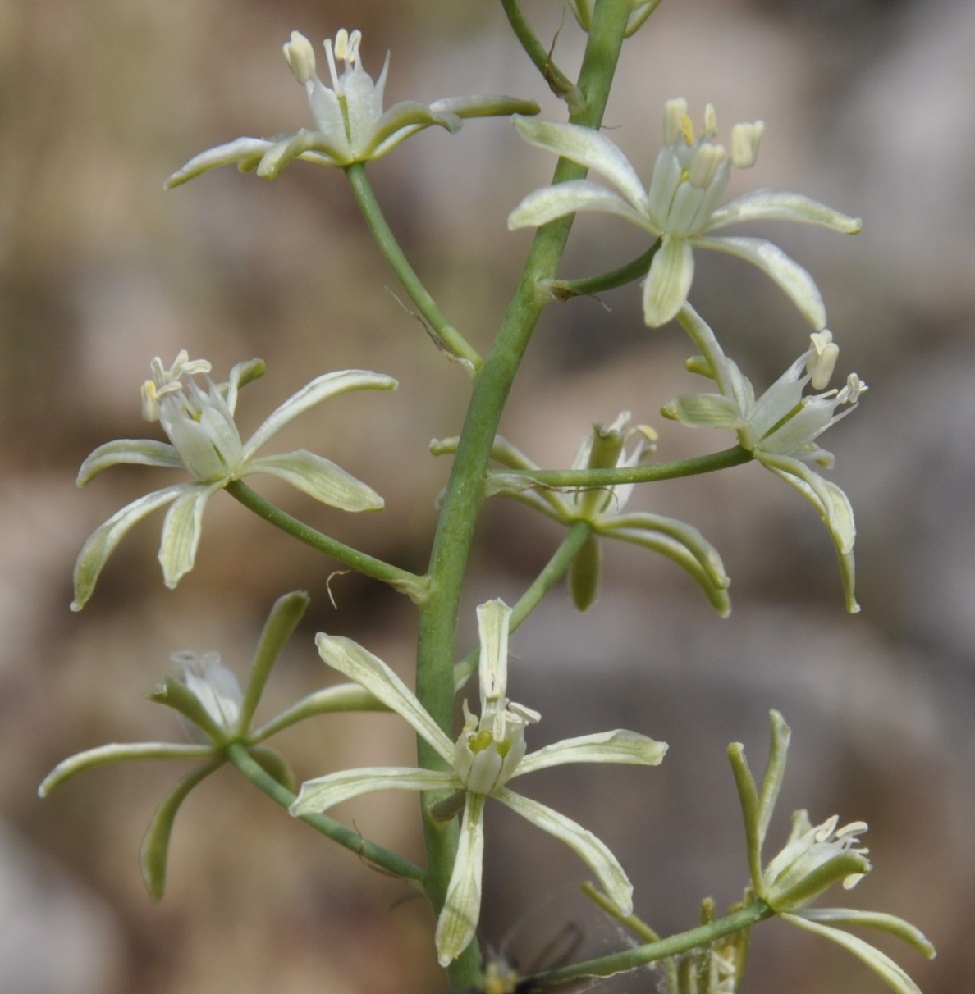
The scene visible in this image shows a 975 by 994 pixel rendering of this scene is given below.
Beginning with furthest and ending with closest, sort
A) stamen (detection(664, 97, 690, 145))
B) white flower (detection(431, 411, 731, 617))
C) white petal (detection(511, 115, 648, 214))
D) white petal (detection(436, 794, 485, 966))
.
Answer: white flower (detection(431, 411, 731, 617)) < stamen (detection(664, 97, 690, 145)) < white petal (detection(511, 115, 648, 214)) < white petal (detection(436, 794, 485, 966))

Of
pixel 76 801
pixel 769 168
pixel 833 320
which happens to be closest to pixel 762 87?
pixel 769 168

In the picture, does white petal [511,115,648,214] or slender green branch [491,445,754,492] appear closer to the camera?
white petal [511,115,648,214]

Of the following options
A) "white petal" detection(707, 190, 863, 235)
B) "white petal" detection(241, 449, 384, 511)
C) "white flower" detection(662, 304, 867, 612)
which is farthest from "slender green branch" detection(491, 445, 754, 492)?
"white petal" detection(707, 190, 863, 235)

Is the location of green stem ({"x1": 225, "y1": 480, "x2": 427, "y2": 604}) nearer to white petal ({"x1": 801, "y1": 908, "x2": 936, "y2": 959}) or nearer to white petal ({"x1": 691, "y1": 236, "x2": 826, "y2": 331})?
white petal ({"x1": 691, "y1": 236, "x2": 826, "y2": 331})

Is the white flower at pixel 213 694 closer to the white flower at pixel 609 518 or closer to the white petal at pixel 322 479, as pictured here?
the white petal at pixel 322 479

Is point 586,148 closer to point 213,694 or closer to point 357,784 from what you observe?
point 357,784

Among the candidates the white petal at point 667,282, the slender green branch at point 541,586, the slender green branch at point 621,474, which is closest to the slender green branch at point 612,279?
the white petal at point 667,282

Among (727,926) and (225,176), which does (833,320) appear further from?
(727,926)

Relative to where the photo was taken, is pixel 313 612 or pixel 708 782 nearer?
pixel 708 782
